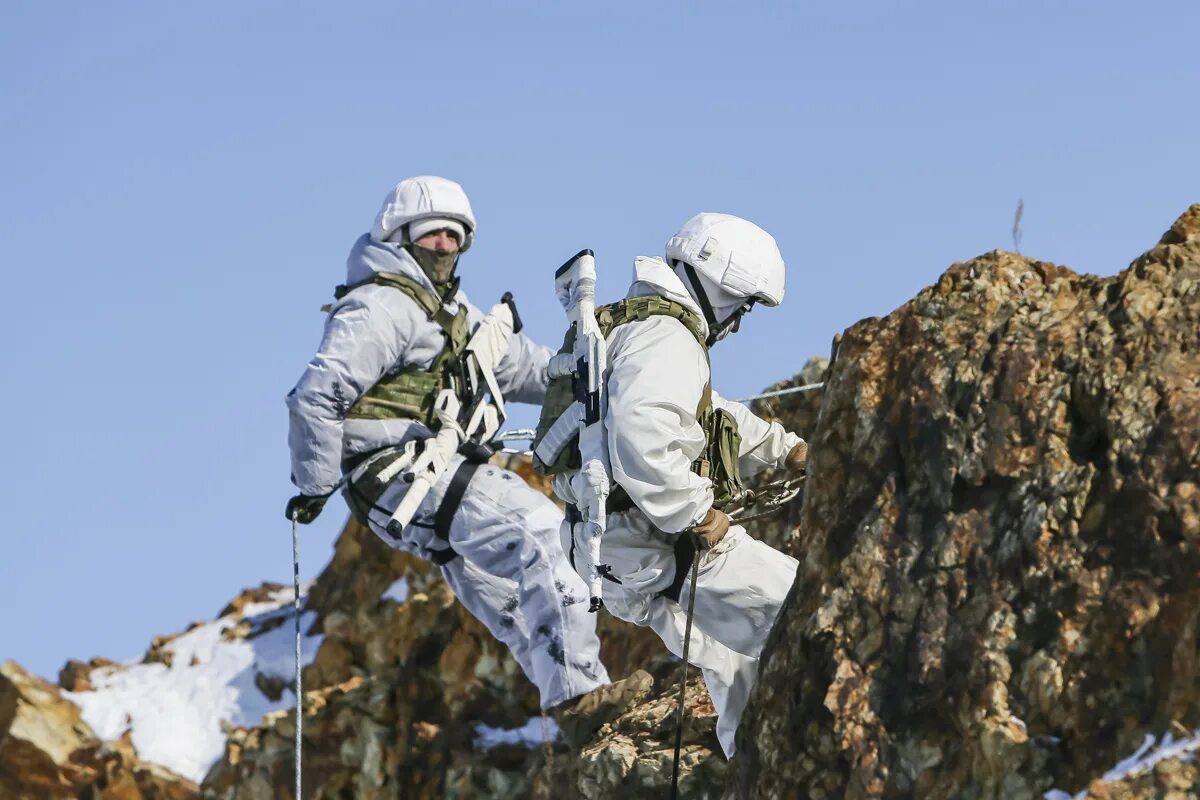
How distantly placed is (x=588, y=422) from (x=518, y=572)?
9.86 feet

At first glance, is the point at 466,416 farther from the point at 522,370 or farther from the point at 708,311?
the point at 708,311

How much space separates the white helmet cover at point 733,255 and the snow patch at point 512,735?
4.18 metres

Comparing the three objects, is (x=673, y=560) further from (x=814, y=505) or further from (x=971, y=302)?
(x=971, y=302)

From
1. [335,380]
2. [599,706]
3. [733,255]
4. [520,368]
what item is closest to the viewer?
[733,255]

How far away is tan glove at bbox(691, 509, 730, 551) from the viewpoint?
7289 millimetres

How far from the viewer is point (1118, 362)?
20.3 ft

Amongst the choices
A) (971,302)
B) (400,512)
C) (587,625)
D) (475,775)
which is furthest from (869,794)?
(475,775)

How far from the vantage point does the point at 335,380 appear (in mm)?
10445

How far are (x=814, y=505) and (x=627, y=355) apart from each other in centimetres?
104

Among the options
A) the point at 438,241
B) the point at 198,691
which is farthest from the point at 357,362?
the point at 198,691

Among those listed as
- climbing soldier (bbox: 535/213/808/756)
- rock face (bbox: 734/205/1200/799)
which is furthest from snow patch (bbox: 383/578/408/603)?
rock face (bbox: 734/205/1200/799)

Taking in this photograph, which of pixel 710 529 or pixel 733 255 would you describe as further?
Result: pixel 733 255

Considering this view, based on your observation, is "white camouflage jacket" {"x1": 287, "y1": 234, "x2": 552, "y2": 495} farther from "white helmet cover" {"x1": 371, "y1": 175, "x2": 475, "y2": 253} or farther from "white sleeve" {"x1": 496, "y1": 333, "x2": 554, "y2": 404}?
"white sleeve" {"x1": 496, "y1": 333, "x2": 554, "y2": 404}

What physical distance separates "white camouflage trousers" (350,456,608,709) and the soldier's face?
1442mm
